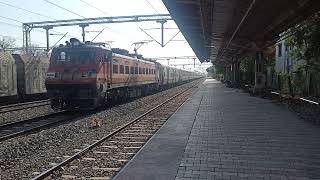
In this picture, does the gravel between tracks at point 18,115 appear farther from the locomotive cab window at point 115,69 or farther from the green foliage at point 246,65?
the green foliage at point 246,65

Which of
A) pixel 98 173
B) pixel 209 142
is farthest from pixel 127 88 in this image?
pixel 98 173

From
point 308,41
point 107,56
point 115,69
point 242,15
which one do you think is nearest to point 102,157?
point 107,56

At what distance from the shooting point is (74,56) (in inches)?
721

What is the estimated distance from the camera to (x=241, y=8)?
673 inches

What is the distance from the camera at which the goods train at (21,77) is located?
2317cm

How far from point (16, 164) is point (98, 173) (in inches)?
76.9

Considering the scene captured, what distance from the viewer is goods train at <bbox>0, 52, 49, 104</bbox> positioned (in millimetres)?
23172

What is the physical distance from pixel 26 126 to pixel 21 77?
12389mm

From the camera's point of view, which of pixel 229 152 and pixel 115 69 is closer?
pixel 229 152

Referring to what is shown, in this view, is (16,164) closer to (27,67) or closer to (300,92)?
(27,67)

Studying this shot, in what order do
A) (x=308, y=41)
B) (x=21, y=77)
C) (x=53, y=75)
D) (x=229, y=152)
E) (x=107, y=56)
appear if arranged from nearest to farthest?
(x=229, y=152), (x=53, y=75), (x=107, y=56), (x=308, y=41), (x=21, y=77)

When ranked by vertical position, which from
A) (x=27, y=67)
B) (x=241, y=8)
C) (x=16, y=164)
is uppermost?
(x=241, y=8)

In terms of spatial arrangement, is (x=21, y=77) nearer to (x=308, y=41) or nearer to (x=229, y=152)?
(x=308, y=41)

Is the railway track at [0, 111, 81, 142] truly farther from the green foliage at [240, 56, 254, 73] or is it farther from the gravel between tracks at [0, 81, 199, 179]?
the green foliage at [240, 56, 254, 73]
